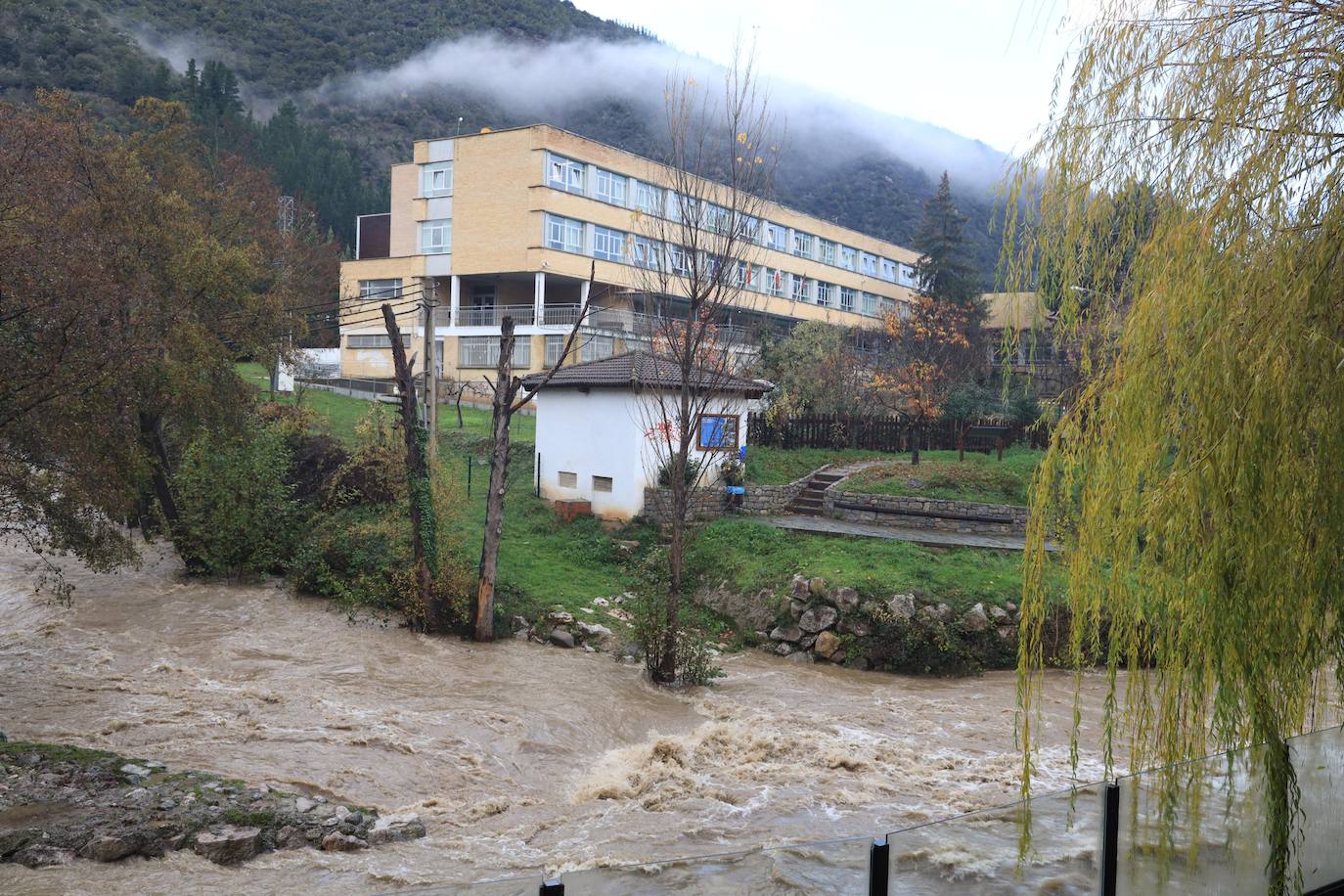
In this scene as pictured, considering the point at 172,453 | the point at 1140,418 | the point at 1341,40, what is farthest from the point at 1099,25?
the point at 172,453

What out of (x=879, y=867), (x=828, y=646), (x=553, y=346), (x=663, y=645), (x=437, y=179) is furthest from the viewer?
(x=437, y=179)

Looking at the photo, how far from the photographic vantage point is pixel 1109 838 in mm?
5504

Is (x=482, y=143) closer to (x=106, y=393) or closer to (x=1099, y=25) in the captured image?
(x=106, y=393)

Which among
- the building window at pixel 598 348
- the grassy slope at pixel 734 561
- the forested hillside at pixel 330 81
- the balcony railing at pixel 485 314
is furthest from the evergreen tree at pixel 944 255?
the grassy slope at pixel 734 561

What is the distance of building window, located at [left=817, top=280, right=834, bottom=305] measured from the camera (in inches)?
2271

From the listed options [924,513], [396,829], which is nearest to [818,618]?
[924,513]

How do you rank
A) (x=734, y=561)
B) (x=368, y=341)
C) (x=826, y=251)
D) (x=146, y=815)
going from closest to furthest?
(x=146, y=815) → (x=734, y=561) → (x=368, y=341) → (x=826, y=251)

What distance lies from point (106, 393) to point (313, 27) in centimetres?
13127

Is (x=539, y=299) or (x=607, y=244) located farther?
(x=607, y=244)

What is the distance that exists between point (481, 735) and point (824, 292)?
4826 centimetres

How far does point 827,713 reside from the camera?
14656mm

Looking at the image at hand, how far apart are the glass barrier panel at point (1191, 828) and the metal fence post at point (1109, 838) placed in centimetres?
3

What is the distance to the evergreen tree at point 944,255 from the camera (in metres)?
46.9

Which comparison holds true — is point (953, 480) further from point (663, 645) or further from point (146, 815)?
point (146, 815)
